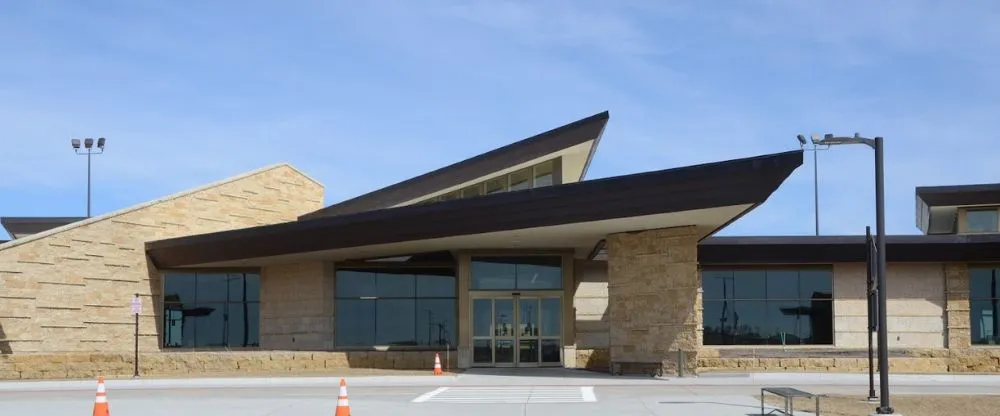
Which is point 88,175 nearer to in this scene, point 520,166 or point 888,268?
point 520,166

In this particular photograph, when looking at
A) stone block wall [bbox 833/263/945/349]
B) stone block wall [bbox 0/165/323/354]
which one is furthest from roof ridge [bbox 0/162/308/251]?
stone block wall [bbox 833/263/945/349]

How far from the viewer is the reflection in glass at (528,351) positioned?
35.4 metres

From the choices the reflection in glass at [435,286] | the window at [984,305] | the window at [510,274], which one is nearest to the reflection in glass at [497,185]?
the window at [510,274]

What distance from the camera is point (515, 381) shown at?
28812mm

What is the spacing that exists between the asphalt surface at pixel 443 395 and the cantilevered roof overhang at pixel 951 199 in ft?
37.2

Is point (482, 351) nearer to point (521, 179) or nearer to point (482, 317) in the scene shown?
point (482, 317)

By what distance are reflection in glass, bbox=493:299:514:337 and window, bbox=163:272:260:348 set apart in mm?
9639

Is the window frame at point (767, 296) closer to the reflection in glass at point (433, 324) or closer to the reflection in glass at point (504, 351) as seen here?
the reflection in glass at point (504, 351)

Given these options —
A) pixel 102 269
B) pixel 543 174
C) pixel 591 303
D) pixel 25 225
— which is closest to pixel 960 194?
pixel 591 303

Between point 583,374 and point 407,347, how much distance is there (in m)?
8.18

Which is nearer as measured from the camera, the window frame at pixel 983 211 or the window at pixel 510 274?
the window at pixel 510 274

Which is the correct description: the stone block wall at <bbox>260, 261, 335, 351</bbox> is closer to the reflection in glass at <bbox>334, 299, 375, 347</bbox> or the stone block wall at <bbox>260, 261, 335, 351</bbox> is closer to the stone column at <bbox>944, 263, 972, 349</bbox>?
the reflection in glass at <bbox>334, 299, 375, 347</bbox>

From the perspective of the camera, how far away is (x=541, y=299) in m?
35.2

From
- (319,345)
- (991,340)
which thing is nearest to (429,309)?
(319,345)
